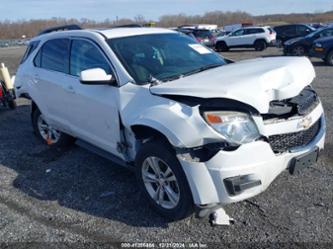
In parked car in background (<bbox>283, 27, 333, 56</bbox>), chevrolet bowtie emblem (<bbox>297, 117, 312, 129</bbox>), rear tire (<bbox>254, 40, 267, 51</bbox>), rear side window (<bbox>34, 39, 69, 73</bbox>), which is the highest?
rear side window (<bbox>34, 39, 69, 73</bbox>)

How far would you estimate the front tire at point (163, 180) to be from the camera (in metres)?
3.15

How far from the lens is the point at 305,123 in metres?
3.30

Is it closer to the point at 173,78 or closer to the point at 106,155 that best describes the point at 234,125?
the point at 173,78

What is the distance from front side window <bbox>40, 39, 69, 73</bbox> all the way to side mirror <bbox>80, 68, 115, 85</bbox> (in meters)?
1.17

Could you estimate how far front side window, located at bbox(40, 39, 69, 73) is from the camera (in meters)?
4.79

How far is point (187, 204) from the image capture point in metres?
3.17

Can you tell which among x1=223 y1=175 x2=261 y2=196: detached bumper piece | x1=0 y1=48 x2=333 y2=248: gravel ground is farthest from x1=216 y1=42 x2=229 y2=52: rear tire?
x1=223 y1=175 x2=261 y2=196: detached bumper piece

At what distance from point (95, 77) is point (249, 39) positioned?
23.0 m

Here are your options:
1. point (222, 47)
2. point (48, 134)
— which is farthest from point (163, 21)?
point (48, 134)

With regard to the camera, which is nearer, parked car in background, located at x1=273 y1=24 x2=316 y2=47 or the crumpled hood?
the crumpled hood

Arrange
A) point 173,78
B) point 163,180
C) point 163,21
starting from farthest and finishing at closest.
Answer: point 163,21
point 173,78
point 163,180

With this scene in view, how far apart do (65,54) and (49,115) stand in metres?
1.04

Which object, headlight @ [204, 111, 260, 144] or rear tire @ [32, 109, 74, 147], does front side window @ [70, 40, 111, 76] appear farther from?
headlight @ [204, 111, 260, 144]

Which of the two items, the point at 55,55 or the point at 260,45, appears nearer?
the point at 55,55
